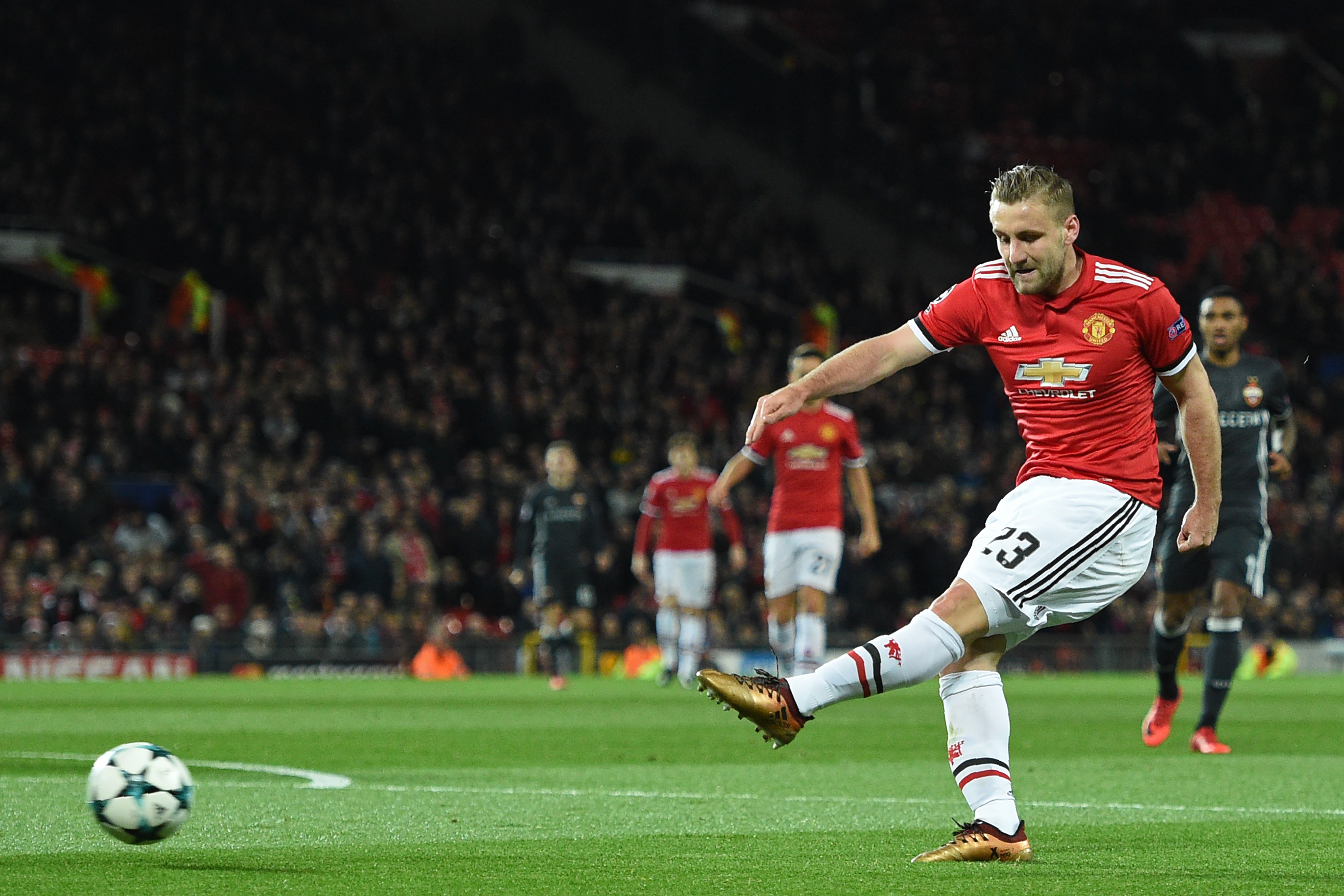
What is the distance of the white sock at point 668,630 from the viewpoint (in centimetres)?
1911

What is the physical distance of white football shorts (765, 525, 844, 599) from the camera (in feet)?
49.9

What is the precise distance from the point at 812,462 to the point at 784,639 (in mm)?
1649

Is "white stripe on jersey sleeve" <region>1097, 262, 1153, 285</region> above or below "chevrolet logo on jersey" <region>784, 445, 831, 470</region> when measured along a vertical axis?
above

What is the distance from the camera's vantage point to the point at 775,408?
17.5 feet

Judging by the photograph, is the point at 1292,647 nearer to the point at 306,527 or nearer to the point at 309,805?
the point at 306,527

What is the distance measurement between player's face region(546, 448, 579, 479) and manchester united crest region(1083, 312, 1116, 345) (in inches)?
520

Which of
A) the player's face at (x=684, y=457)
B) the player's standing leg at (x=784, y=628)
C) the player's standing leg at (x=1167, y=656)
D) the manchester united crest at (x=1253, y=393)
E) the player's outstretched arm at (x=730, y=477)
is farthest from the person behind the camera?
the player's face at (x=684, y=457)

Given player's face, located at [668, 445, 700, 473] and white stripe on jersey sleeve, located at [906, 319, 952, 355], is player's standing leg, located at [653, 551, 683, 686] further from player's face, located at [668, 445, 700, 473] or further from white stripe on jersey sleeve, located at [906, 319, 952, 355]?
white stripe on jersey sleeve, located at [906, 319, 952, 355]

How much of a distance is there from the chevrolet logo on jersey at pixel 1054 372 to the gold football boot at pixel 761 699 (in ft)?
3.97

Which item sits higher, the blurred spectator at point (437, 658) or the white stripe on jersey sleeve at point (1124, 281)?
the white stripe on jersey sleeve at point (1124, 281)

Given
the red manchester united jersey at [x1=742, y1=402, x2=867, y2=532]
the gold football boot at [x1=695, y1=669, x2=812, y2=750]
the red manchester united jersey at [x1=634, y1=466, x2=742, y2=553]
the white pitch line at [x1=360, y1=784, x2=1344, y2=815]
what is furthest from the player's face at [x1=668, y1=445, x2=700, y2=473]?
the gold football boot at [x1=695, y1=669, x2=812, y2=750]

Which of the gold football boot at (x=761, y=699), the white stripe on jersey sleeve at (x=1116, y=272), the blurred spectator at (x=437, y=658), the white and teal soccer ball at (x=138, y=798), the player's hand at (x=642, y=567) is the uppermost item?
the white stripe on jersey sleeve at (x=1116, y=272)

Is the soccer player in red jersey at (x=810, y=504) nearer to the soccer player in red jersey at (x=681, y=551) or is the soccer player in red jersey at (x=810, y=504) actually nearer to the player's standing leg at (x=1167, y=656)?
the soccer player in red jersey at (x=681, y=551)

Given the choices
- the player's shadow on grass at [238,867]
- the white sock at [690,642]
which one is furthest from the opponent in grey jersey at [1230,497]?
the white sock at [690,642]
